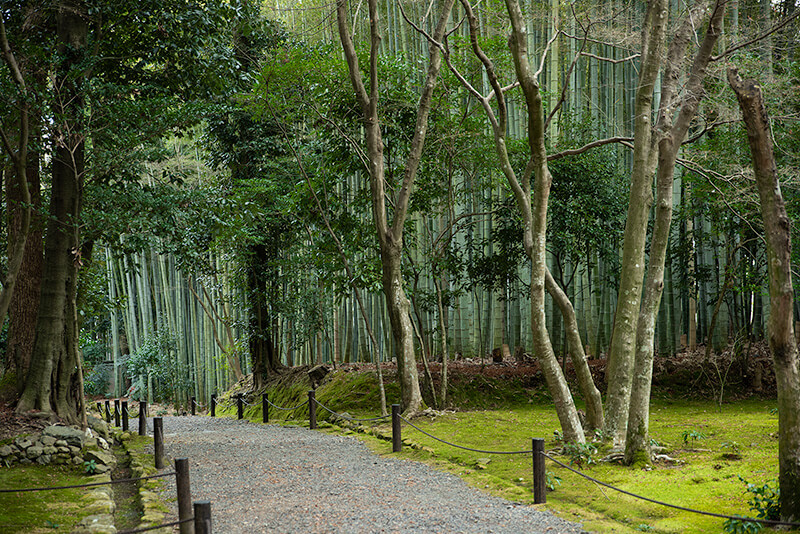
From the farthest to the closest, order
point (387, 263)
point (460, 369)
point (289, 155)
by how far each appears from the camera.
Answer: point (289, 155)
point (460, 369)
point (387, 263)

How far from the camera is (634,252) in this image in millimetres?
5344

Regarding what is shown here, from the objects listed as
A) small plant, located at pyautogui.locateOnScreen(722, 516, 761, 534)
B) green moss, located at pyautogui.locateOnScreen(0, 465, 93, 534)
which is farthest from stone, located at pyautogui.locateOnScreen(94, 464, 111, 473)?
small plant, located at pyautogui.locateOnScreen(722, 516, 761, 534)

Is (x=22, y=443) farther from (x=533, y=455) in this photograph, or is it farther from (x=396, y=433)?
(x=533, y=455)

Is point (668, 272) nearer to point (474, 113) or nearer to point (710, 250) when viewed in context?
point (710, 250)

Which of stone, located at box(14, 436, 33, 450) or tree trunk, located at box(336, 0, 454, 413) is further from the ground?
tree trunk, located at box(336, 0, 454, 413)

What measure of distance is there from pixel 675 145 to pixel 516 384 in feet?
18.8

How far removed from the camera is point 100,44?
25.1 feet

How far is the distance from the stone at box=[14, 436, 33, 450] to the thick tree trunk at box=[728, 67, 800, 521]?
253 inches

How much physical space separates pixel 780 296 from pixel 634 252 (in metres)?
2.03

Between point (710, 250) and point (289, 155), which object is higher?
point (289, 155)

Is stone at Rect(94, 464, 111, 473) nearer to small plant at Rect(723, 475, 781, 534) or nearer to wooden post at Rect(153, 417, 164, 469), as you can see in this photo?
wooden post at Rect(153, 417, 164, 469)

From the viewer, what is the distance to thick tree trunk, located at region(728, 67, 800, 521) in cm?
325

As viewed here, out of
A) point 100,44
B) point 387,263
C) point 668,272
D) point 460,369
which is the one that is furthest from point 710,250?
point 100,44

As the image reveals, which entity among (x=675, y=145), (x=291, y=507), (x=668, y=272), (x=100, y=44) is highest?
(x=100, y=44)
